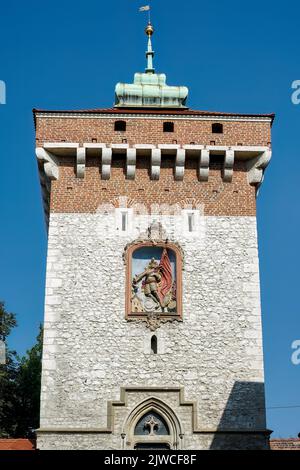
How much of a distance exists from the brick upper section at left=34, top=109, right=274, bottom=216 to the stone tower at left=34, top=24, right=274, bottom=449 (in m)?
0.03

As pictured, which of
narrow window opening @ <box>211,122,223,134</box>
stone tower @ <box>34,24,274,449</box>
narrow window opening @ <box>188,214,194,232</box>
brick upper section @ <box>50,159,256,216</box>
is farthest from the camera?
narrow window opening @ <box>211,122,223,134</box>

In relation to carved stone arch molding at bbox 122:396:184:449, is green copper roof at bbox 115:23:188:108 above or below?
above

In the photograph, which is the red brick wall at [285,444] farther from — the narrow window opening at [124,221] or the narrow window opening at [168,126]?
the narrow window opening at [168,126]

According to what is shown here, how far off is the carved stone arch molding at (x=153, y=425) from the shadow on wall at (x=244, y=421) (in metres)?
0.91

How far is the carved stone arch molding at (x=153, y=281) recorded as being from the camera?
2130cm

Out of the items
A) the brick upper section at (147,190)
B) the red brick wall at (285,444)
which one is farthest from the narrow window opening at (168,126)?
the red brick wall at (285,444)

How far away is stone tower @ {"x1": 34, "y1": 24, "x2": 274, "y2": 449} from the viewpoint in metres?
20.4

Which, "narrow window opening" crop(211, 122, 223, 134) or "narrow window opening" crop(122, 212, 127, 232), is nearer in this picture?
"narrow window opening" crop(122, 212, 127, 232)

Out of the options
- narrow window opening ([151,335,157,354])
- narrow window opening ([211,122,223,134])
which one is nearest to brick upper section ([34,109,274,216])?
narrow window opening ([211,122,223,134])

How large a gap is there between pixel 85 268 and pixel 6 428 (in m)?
14.6

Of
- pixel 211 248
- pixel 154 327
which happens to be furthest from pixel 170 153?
pixel 154 327

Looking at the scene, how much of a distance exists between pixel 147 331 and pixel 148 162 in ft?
14.9

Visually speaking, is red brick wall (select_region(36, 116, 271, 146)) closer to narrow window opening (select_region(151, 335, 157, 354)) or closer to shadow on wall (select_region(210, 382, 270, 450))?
narrow window opening (select_region(151, 335, 157, 354))

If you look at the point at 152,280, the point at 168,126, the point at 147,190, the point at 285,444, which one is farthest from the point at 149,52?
the point at 285,444
